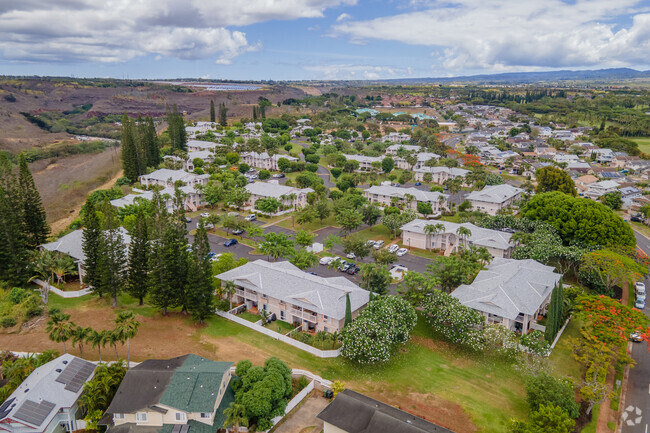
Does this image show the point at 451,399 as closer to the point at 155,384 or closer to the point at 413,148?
the point at 155,384

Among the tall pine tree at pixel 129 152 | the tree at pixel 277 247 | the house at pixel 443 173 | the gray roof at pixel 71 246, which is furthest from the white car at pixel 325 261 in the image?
the house at pixel 443 173

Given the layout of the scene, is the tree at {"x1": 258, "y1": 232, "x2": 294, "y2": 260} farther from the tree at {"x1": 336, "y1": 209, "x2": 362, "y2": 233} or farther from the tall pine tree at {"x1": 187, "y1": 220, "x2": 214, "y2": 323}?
the tree at {"x1": 336, "y1": 209, "x2": 362, "y2": 233}

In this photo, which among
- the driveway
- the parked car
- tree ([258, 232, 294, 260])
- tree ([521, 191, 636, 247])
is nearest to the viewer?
the driveway

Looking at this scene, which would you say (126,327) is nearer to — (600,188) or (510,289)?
(510,289)

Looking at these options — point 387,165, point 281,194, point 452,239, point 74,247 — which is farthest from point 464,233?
point 387,165

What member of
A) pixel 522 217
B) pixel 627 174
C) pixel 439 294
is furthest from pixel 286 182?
pixel 627 174

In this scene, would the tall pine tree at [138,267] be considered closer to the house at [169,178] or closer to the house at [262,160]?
the house at [169,178]

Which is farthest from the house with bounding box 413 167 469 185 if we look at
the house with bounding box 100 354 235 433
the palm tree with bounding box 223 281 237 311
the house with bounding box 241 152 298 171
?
the house with bounding box 100 354 235 433
